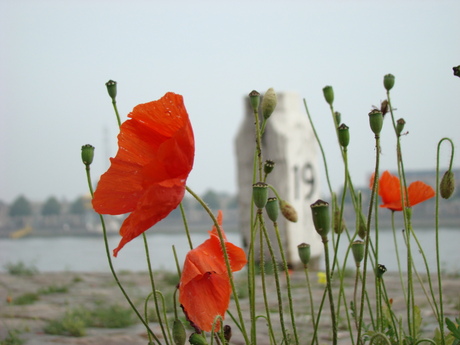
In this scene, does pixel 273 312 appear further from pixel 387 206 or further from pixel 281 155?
pixel 281 155

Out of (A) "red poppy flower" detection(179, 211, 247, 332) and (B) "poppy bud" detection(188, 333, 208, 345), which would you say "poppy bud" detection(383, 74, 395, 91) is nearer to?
(A) "red poppy flower" detection(179, 211, 247, 332)

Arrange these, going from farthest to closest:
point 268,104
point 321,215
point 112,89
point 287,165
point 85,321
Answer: point 287,165, point 85,321, point 112,89, point 268,104, point 321,215

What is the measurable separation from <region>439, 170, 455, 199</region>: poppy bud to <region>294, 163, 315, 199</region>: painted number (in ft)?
18.3

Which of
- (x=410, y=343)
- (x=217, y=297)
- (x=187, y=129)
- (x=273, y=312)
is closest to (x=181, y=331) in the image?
(x=217, y=297)

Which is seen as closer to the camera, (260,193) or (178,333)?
(260,193)

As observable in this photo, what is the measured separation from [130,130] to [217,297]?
0.26m

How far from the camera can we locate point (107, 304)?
3.42m

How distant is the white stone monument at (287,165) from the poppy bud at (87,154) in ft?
18.0

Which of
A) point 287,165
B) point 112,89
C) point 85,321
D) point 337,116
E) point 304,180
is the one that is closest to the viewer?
point 112,89

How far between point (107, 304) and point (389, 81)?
2665mm

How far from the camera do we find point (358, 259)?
39.4 inches

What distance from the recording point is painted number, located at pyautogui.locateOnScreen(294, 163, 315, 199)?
22.0ft

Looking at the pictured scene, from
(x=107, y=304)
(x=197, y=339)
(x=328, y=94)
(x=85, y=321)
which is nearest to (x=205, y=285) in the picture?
(x=197, y=339)

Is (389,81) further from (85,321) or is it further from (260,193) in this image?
(85,321)
